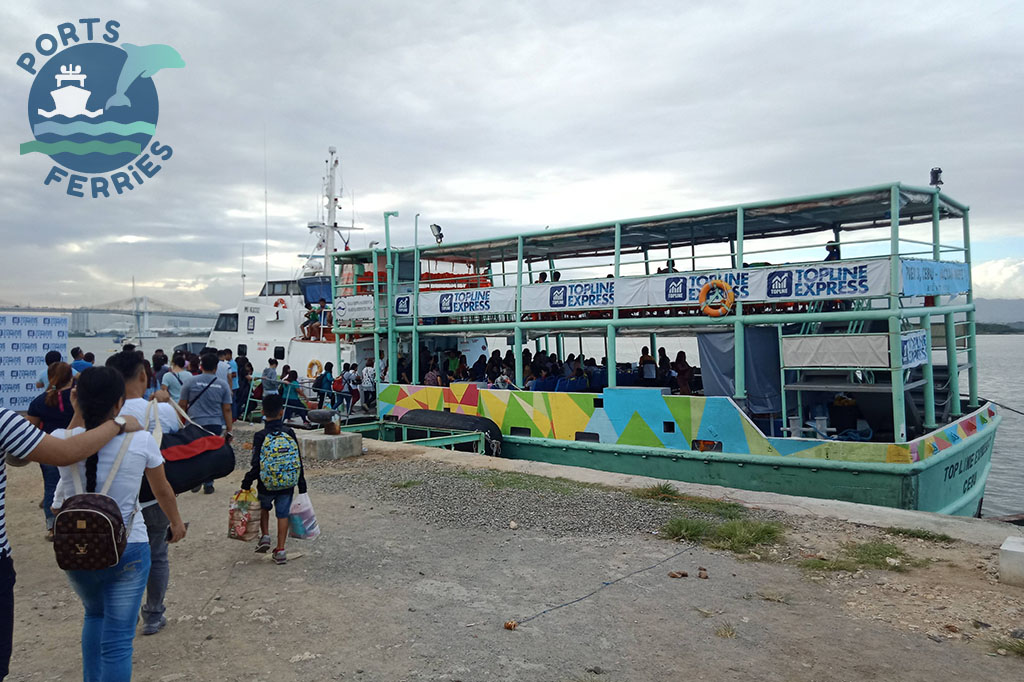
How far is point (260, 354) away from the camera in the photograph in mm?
19406

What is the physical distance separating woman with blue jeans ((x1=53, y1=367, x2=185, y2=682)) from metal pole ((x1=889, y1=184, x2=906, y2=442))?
30.0 feet

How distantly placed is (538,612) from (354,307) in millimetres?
12271

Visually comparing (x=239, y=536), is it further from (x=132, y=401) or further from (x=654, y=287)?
(x=654, y=287)

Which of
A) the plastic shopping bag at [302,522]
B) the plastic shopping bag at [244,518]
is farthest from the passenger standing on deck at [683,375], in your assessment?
the plastic shopping bag at [244,518]

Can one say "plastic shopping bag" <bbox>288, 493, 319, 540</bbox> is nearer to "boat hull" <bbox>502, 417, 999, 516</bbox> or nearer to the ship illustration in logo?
"boat hull" <bbox>502, 417, 999, 516</bbox>

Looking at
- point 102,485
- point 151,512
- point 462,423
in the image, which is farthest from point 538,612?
point 462,423

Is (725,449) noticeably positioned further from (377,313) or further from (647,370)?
(377,313)

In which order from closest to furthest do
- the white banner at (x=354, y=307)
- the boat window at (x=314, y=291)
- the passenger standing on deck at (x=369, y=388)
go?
1. the white banner at (x=354, y=307)
2. the passenger standing on deck at (x=369, y=388)
3. the boat window at (x=314, y=291)

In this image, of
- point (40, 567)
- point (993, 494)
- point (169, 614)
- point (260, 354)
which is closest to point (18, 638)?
point (169, 614)

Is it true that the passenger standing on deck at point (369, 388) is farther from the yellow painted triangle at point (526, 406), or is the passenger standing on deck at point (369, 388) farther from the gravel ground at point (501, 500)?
the gravel ground at point (501, 500)

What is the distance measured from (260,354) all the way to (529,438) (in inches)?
378

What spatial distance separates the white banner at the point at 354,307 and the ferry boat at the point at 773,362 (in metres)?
1.93

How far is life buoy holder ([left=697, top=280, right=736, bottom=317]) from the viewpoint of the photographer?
11164 mm

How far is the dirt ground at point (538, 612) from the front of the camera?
162 inches
